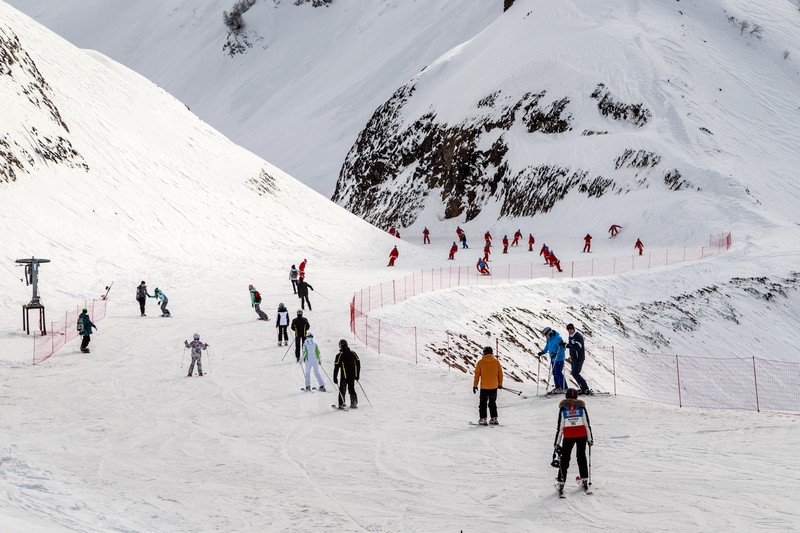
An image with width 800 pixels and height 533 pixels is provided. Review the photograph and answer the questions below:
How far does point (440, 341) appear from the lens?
91.9 ft

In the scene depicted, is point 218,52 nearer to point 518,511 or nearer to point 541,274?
point 541,274

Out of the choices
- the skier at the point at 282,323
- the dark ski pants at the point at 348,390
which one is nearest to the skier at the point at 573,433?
the dark ski pants at the point at 348,390

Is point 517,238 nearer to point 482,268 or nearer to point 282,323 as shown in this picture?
point 482,268

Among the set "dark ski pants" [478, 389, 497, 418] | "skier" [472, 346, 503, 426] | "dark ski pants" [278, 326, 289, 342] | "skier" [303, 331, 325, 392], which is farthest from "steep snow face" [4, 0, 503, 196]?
"skier" [472, 346, 503, 426]

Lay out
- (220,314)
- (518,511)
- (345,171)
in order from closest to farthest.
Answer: (518,511), (220,314), (345,171)

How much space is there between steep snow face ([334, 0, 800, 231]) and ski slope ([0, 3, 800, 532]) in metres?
24.5

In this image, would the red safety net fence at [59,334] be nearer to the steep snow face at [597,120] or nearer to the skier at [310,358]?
the skier at [310,358]

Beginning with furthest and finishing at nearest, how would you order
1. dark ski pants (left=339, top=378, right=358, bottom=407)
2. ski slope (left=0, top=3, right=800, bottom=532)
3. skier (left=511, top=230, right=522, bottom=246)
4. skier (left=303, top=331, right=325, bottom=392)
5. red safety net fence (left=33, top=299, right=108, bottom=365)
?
skier (left=511, top=230, right=522, bottom=246) < red safety net fence (left=33, top=299, right=108, bottom=365) < skier (left=303, top=331, right=325, bottom=392) < dark ski pants (left=339, top=378, right=358, bottom=407) < ski slope (left=0, top=3, right=800, bottom=532)

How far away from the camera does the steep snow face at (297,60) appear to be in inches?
5032

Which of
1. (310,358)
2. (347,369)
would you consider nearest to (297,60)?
(310,358)

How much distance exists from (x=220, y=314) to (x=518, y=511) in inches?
847

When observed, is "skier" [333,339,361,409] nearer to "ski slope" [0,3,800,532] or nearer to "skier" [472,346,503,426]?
"ski slope" [0,3,800,532]

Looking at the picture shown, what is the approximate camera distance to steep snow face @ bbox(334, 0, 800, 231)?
64625 mm

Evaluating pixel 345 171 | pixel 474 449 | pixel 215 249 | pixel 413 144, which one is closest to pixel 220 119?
pixel 345 171
